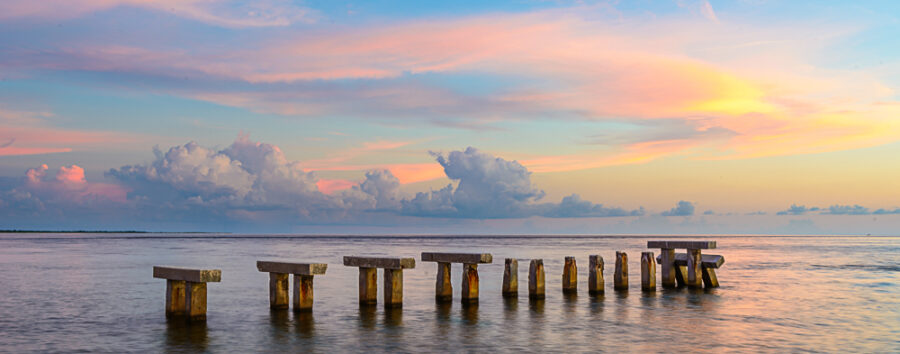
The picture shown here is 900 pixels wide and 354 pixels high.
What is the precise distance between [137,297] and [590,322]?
1536cm

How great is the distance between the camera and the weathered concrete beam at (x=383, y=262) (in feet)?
63.6

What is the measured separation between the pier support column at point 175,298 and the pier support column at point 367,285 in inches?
197

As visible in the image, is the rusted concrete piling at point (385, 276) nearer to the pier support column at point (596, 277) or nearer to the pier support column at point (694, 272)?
the pier support column at point (596, 277)

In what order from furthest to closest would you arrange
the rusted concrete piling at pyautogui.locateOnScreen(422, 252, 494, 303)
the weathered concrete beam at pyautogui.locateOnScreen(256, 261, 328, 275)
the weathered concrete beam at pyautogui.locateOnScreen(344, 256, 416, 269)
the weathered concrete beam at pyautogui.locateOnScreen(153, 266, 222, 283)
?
the rusted concrete piling at pyautogui.locateOnScreen(422, 252, 494, 303) < the weathered concrete beam at pyautogui.locateOnScreen(344, 256, 416, 269) < the weathered concrete beam at pyautogui.locateOnScreen(256, 261, 328, 275) < the weathered concrete beam at pyautogui.locateOnScreen(153, 266, 222, 283)

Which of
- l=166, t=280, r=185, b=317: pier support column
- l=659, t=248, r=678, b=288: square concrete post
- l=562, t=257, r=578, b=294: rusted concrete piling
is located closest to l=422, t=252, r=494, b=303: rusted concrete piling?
l=562, t=257, r=578, b=294: rusted concrete piling

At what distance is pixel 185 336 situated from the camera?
16.2 m

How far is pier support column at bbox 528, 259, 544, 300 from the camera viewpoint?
77.6ft

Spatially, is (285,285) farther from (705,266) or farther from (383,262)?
(705,266)

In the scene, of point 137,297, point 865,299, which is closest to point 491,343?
point 137,297

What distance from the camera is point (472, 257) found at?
2134 cm

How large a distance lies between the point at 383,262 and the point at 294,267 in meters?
2.34

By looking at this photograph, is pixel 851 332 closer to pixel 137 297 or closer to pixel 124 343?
pixel 124 343

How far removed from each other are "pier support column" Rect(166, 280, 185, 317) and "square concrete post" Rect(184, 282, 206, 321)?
16 centimetres

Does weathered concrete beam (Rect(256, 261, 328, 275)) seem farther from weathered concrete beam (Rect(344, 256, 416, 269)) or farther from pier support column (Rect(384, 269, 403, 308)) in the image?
pier support column (Rect(384, 269, 403, 308))
